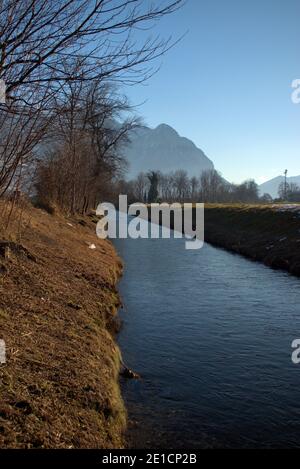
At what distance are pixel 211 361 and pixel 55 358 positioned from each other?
3.62m

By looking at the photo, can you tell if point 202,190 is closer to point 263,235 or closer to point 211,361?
point 263,235

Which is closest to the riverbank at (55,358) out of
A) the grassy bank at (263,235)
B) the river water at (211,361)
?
the river water at (211,361)

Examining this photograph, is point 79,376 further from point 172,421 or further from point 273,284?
point 273,284

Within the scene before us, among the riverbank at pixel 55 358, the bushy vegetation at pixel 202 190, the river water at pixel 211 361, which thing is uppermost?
the bushy vegetation at pixel 202 190

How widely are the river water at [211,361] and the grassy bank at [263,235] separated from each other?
5.13m

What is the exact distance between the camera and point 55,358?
7.12m

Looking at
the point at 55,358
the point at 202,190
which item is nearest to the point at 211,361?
the point at 55,358

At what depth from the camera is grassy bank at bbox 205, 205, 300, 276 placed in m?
24.1

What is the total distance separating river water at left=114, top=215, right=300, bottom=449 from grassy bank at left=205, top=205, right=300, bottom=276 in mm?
5129

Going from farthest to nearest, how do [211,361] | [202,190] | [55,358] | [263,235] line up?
[202,190]
[263,235]
[211,361]
[55,358]

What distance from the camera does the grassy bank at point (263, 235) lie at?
24131 millimetres

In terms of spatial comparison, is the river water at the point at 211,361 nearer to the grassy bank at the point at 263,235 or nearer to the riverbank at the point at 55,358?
the riverbank at the point at 55,358

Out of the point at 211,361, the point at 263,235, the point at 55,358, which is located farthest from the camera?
the point at 263,235
